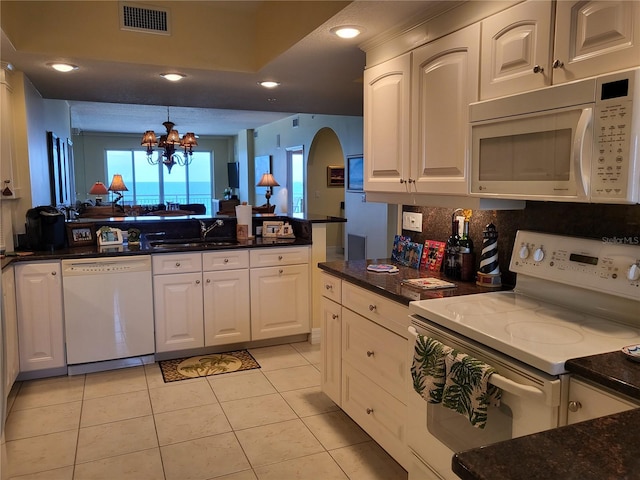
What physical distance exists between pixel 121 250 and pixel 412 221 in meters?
2.17

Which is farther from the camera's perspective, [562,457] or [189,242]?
[189,242]

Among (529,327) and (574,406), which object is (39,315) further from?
(574,406)

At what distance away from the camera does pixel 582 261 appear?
5.95 feet

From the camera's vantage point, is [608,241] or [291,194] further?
[291,194]

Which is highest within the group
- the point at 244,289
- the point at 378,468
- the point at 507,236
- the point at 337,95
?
the point at 337,95

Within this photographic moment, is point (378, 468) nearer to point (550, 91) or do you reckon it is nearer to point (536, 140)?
point (536, 140)

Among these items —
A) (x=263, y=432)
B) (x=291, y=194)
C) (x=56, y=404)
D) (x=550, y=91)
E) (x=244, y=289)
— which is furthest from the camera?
(x=291, y=194)

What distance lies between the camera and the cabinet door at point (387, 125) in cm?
257

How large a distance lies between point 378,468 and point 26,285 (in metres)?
2.63

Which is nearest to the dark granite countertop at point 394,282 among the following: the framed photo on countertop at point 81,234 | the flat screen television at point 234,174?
the framed photo on countertop at point 81,234

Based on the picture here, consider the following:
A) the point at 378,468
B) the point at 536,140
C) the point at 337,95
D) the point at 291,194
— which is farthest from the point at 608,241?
the point at 291,194

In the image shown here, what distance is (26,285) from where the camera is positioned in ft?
11.1

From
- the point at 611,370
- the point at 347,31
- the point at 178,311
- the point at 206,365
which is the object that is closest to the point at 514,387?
the point at 611,370

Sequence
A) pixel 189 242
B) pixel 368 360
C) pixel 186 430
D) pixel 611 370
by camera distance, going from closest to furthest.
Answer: pixel 611 370
pixel 368 360
pixel 186 430
pixel 189 242
